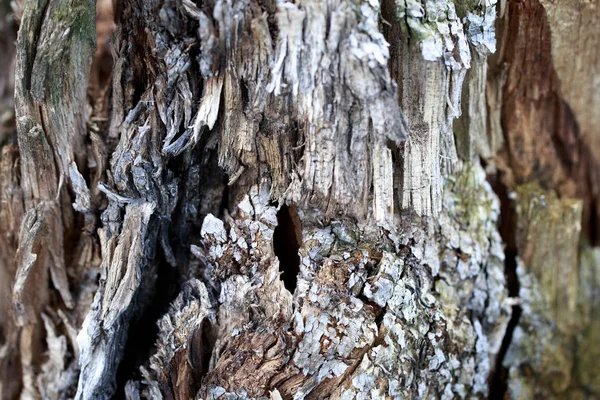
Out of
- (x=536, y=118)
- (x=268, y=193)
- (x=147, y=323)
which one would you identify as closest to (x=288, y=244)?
(x=268, y=193)

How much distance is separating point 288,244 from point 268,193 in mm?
143

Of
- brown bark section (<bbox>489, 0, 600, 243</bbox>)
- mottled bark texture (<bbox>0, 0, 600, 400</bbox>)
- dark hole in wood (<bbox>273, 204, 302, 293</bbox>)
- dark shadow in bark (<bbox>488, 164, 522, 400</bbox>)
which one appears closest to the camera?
mottled bark texture (<bbox>0, 0, 600, 400</bbox>)

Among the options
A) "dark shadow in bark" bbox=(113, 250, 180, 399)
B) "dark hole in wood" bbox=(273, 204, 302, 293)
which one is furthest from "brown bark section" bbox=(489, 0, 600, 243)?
"dark shadow in bark" bbox=(113, 250, 180, 399)

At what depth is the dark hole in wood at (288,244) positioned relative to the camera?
121cm

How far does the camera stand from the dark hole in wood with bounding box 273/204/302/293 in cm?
121

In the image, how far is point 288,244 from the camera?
123 cm

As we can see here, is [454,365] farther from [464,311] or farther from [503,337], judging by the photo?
[503,337]

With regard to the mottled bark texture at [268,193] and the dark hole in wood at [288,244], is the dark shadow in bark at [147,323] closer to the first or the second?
the mottled bark texture at [268,193]

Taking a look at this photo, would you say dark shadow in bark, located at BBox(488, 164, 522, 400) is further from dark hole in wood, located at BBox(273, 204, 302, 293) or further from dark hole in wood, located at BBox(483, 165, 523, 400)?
dark hole in wood, located at BBox(273, 204, 302, 293)

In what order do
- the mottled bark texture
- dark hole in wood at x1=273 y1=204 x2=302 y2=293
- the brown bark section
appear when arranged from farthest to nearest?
the brown bark section
dark hole in wood at x1=273 y1=204 x2=302 y2=293
the mottled bark texture

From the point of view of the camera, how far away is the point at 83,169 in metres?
1.27

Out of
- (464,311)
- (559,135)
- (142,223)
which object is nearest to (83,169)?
(142,223)

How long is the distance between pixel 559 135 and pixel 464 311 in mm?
604

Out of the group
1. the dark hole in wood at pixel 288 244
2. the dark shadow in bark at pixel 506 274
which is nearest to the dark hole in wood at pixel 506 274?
the dark shadow in bark at pixel 506 274
